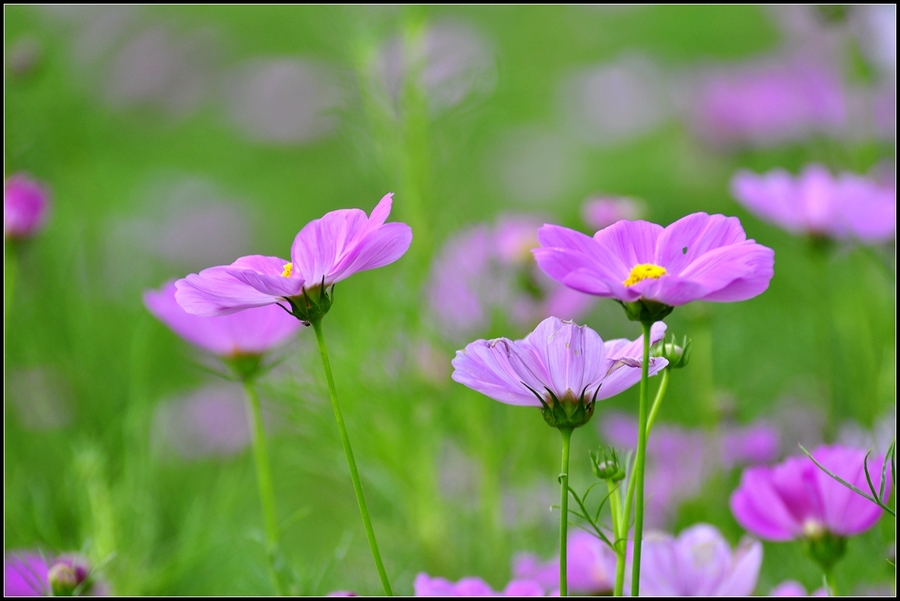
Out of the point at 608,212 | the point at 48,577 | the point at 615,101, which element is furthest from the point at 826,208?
the point at 615,101

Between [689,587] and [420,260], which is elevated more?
[420,260]

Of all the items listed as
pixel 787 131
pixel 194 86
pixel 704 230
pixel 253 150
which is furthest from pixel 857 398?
pixel 194 86

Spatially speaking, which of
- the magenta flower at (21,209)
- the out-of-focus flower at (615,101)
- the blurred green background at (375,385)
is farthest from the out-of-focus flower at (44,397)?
the out-of-focus flower at (615,101)

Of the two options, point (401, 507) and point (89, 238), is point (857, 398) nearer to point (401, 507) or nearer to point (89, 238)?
point (401, 507)

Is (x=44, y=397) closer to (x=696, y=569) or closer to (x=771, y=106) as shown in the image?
(x=696, y=569)

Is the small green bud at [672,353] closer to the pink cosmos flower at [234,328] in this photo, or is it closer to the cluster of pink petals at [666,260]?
the cluster of pink petals at [666,260]

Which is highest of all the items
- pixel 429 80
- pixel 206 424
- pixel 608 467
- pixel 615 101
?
pixel 615 101
